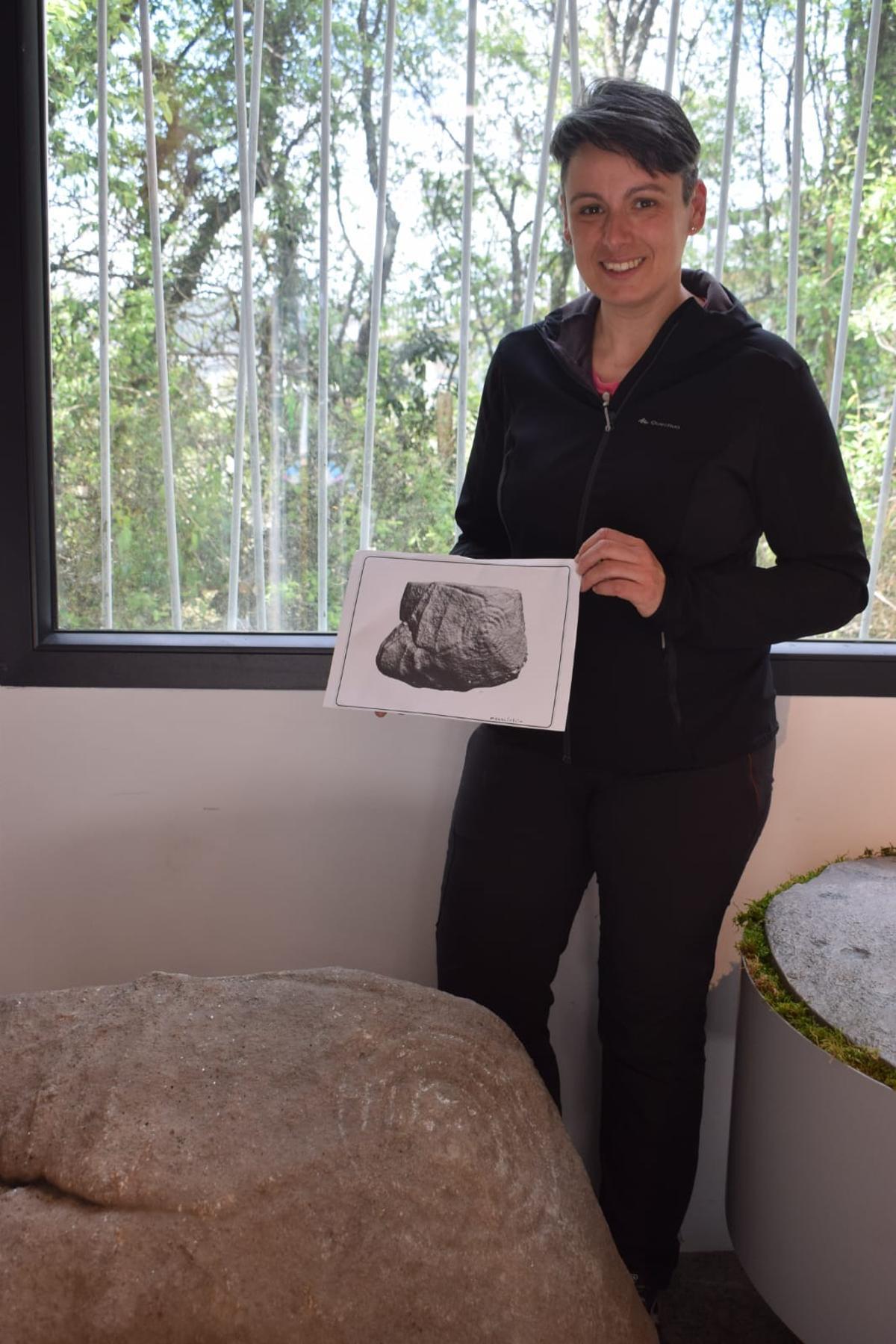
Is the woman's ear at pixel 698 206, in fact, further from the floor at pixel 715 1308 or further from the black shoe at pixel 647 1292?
the floor at pixel 715 1308

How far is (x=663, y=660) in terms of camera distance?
60.6 inches

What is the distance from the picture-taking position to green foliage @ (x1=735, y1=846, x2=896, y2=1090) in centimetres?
137

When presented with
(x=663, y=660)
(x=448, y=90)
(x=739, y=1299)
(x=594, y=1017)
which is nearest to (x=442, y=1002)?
(x=663, y=660)

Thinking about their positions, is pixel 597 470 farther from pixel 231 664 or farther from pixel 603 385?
pixel 231 664

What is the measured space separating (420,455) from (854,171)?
3.16 feet

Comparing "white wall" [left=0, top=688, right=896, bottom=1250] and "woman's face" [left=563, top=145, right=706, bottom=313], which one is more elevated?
"woman's face" [left=563, top=145, right=706, bottom=313]

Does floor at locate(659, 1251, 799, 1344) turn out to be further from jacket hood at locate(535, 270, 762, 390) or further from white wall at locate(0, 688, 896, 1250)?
jacket hood at locate(535, 270, 762, 390)

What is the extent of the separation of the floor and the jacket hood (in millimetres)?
1560

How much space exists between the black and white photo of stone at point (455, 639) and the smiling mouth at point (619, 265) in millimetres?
443

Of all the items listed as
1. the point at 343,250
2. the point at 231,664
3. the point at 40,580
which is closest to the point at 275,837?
the point at 231,664

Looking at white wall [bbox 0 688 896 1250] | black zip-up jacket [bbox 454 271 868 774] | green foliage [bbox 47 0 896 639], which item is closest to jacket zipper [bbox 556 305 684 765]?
black zip-up jacket [bbox 454 271 868 774]

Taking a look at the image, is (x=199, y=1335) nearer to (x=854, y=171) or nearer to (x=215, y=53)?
(x=215, y=53)

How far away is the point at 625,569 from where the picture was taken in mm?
1452

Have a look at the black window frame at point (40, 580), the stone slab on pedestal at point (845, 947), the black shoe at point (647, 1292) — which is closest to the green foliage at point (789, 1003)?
the stone slab on pedestal at point (845, 947)
